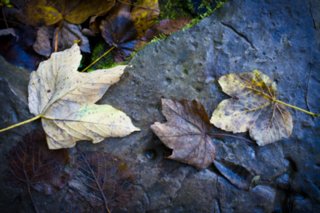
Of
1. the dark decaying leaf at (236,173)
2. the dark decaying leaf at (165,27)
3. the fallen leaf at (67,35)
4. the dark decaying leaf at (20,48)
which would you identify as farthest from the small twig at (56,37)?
the dark decaying leaf at (236,173)

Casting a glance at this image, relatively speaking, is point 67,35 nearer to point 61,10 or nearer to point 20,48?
point 61,10

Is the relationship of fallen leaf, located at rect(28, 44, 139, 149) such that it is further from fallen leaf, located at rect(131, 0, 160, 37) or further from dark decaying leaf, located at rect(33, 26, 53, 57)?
fallen leaf, located at rect(131, 0, 160, 37)

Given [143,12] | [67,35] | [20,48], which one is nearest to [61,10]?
[67,35]

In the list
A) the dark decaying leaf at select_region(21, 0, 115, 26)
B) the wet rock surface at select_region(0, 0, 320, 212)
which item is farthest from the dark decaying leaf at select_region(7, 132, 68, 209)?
the dark decaying leaf at select_region(21, 0, 115, 26)

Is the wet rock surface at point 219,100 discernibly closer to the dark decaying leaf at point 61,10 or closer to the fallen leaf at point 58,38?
the fallen leaf at point 58,38

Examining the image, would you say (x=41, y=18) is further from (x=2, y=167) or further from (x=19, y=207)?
(x=19, y=207)

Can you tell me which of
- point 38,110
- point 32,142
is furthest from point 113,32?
point 32,142
